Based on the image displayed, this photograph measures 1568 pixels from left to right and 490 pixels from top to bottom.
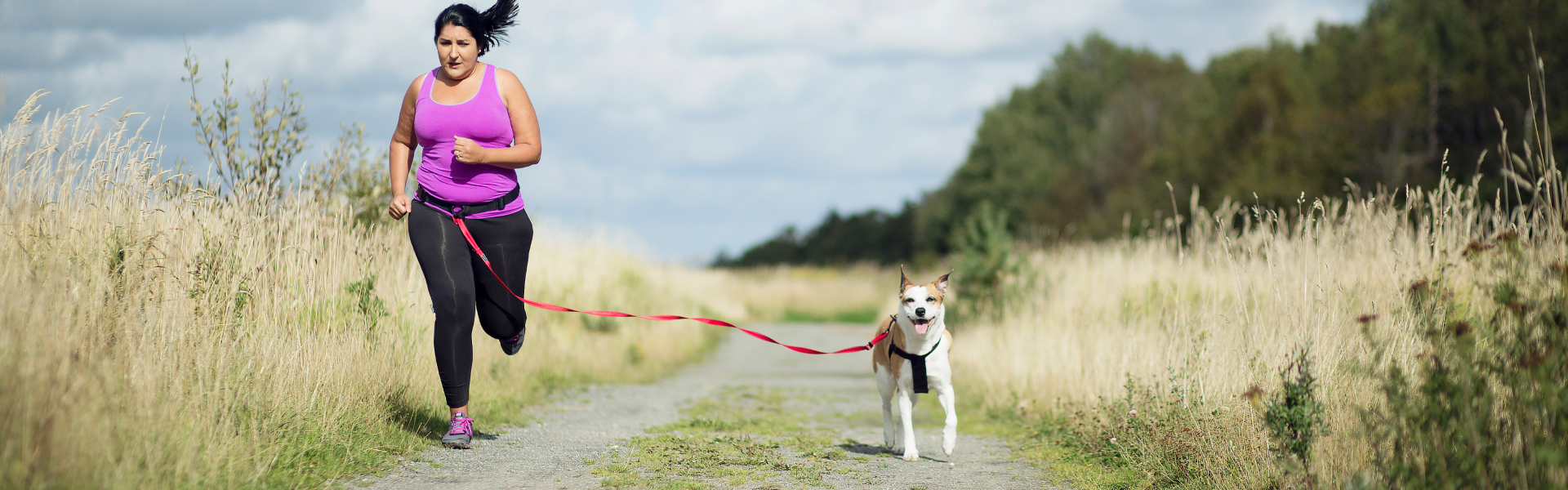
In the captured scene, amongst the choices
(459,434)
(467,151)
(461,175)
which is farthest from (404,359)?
(467,151)

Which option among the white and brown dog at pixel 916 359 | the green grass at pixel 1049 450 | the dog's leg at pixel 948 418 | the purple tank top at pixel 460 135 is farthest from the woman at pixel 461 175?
the green grass at pixel 1049 450

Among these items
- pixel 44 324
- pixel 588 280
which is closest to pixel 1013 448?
pixel 44 324

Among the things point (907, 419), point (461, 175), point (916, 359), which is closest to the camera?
point (461, 175)

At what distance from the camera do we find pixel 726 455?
5.54 m

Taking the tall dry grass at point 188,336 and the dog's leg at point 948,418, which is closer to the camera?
the tall dry grass at point 188,336

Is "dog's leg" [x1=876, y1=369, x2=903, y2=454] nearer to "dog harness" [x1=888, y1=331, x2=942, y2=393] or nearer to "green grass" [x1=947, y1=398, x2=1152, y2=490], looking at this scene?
"dog harness" [x1=888, y1=331, x2=942, y2=393]

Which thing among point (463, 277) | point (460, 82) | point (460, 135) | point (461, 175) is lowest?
point (463, 277)

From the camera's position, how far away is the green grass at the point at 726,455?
15.9 feet

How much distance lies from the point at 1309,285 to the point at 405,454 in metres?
5.41

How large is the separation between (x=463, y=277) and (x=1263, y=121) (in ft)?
113

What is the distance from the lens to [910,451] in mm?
5754

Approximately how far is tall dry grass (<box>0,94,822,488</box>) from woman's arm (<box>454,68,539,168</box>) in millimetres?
1469

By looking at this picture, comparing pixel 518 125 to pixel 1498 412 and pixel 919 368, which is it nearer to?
pixel 919 368

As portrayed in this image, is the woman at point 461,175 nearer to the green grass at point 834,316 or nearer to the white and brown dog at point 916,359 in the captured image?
the white and brown dog at point 916,359
